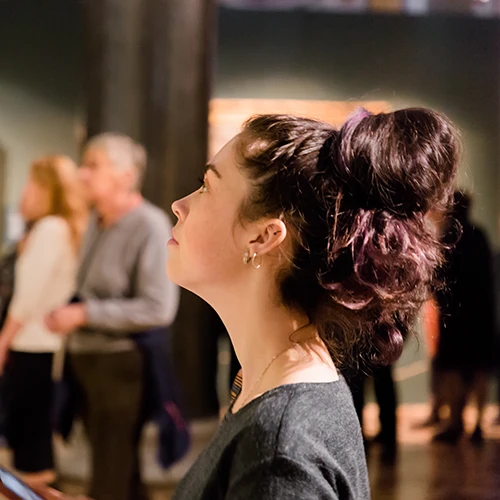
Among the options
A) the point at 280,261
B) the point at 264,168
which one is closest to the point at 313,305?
the point at 280,261

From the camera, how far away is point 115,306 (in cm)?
251

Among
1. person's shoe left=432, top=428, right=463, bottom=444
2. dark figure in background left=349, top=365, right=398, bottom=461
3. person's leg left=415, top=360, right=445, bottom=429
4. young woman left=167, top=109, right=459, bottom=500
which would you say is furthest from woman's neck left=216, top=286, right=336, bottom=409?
person's shoe left=432, top=428, right=463, bottom=444

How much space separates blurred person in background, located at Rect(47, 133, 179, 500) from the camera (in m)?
2.49

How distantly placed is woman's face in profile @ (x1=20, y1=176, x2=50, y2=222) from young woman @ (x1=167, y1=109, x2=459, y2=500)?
1703 millimetres

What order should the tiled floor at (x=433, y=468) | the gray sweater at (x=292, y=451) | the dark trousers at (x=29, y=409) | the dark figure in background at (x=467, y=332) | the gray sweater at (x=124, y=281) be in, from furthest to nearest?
the dark trousers at (x=29, y=409) → the gray sweater at (x=124, y=281) → the tiled floor at (x=433, y=468) → the dark figure in background at (x=467, y=332) → the gray sweater at (x=292, y=451)

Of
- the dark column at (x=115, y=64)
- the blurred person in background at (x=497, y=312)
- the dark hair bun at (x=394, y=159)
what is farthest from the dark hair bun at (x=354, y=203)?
the dark column at (x=115, y=64)

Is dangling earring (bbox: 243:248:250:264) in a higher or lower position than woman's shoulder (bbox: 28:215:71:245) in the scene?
higher

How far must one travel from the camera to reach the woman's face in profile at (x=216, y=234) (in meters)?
0.94

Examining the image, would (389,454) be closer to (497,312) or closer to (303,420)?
(497,312)

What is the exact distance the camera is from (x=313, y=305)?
92 cm

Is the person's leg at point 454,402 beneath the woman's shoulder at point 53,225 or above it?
beneath

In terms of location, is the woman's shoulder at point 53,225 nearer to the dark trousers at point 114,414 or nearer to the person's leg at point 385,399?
the dark trousers at point 114,414

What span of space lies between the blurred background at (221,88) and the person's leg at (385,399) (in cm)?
3

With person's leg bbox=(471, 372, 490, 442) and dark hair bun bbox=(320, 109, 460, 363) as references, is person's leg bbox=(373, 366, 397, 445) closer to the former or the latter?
person's leg bbox=(471, 372, 490, 442)
